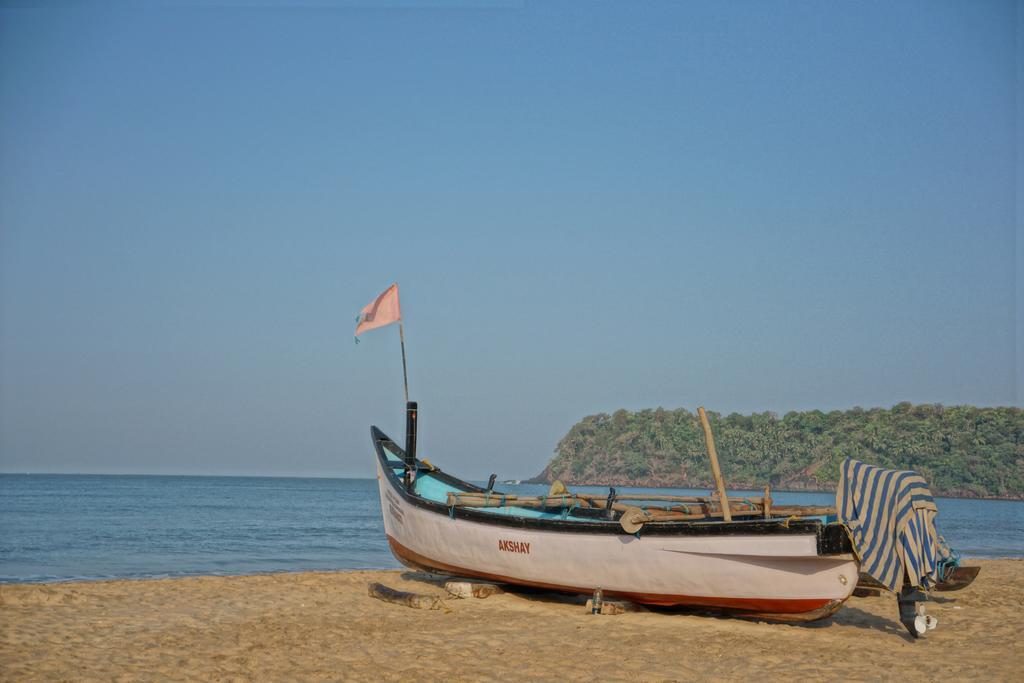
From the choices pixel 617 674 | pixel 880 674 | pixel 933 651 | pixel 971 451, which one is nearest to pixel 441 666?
pixel 617 674

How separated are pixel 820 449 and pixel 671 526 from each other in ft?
343

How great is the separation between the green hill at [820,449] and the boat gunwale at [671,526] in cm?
8641

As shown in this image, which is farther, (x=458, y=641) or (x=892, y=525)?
(x=458, y=641)

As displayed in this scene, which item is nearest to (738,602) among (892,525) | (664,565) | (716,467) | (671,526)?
(664,565)

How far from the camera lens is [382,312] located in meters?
15.0

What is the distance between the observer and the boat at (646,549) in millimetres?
8914

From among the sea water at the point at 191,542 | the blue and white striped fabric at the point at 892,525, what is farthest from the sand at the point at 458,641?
the sea water at the point at 191,542

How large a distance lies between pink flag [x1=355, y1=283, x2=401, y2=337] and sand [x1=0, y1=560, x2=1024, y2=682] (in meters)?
4.60

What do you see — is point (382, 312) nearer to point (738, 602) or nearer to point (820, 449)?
point (738, 602)

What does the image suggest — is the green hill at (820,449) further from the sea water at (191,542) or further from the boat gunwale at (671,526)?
the boat gunwale at (671,526)

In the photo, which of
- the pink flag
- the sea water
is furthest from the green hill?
the pink flag

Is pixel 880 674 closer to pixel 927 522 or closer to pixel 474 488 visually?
pixel 927 522

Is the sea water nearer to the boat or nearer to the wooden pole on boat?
the boat

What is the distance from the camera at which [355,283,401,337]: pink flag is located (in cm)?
1496
